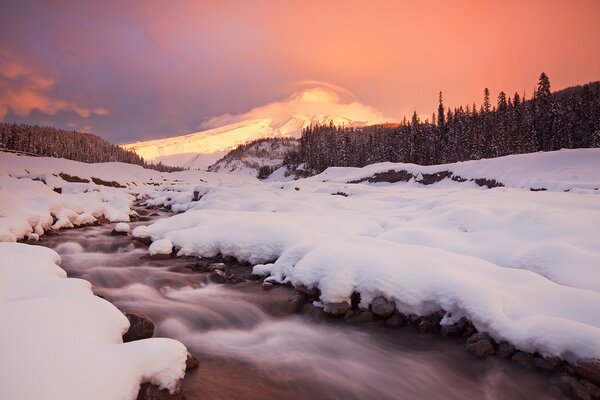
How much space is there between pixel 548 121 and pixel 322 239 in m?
72.7

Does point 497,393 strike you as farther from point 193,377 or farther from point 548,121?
point 548,121

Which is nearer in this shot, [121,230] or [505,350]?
[505,350]

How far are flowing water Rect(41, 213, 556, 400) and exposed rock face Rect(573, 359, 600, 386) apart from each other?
0.53 metres

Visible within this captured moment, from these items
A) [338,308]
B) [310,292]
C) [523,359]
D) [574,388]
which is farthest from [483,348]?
[310,292]

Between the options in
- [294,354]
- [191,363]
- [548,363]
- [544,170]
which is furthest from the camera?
[544,170]

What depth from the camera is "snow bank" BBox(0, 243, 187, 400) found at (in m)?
4.01

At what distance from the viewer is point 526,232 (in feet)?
40.9

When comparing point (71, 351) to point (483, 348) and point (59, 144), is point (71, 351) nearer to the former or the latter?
point (483, 348)

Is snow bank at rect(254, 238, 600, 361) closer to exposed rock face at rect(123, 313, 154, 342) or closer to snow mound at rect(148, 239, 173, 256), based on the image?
exposed rock face at rect(123, 313, 154, 342)

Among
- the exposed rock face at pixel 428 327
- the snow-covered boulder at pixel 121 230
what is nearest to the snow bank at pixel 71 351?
the exposed rock face at pixel 428 327

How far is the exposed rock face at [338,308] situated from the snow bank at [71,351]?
167 inches

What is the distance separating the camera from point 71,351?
15.3 feet

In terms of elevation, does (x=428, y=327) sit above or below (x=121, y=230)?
below

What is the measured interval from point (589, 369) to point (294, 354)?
5146 mm
